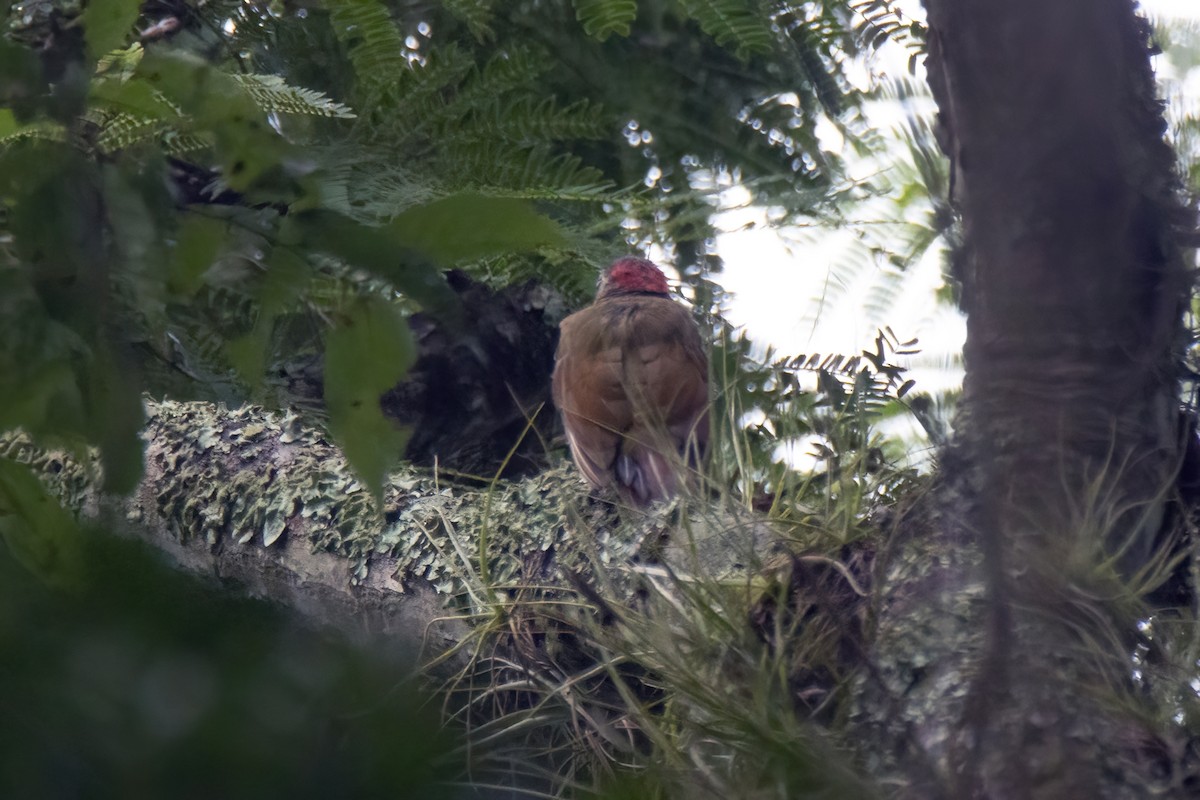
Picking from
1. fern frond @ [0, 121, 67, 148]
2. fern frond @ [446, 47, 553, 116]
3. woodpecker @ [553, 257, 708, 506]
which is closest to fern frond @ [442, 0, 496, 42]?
fern frond @ [446, 47, 553, 116]

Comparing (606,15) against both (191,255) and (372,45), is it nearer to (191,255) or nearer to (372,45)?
(372,45)

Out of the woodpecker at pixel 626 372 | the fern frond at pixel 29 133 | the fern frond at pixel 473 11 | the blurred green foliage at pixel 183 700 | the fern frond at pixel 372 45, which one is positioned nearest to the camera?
the blurred green foliage at pixel 183 700

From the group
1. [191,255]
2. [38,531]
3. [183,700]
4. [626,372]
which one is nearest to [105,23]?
[191,255]

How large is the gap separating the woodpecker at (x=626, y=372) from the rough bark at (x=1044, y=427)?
0.93 m

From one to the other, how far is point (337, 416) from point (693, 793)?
65cm

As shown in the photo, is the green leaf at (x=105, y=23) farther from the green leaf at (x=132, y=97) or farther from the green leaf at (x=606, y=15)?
the green leaf at (x=606, y=15)

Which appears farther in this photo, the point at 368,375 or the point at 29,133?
the point at 29,133

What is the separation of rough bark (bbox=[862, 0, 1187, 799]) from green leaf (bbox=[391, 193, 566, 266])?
0.96ft

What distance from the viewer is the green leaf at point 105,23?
64cm

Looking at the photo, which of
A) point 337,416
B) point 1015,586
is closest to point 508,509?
point 1015,586

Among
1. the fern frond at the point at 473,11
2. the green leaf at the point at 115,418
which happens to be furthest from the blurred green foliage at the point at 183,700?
the fern frond at the point at 473,11

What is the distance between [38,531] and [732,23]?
62.3 inches

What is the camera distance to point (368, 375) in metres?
0.65

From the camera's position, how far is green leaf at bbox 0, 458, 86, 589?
0.44 meters
